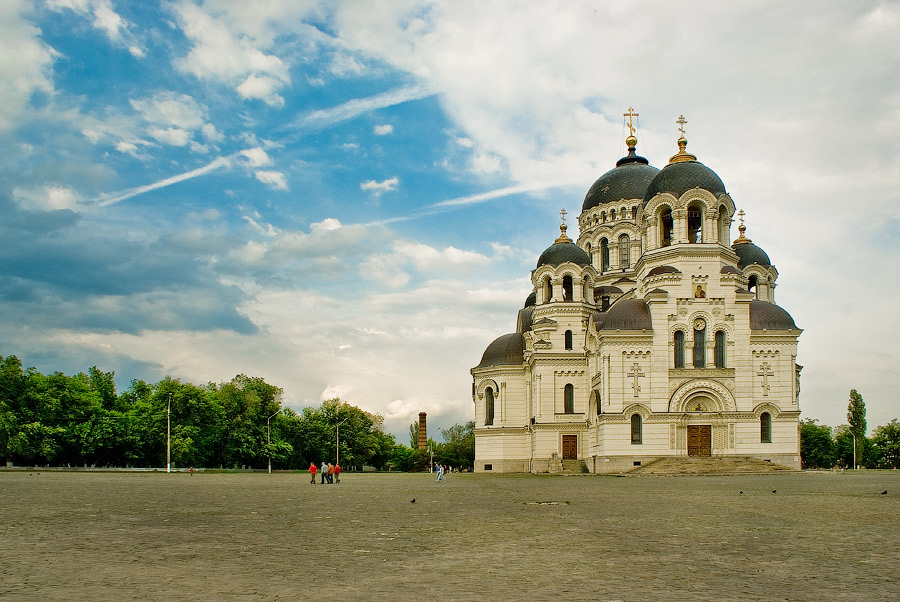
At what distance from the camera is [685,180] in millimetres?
52188

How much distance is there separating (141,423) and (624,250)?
1621 inches

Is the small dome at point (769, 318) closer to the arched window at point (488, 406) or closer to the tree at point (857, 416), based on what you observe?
the arched window at point (488, 406)

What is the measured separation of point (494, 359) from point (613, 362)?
619 inches

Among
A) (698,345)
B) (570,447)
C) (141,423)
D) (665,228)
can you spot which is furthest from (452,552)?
(141,423)

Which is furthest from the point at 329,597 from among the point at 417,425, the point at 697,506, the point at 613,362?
the point at 417,425

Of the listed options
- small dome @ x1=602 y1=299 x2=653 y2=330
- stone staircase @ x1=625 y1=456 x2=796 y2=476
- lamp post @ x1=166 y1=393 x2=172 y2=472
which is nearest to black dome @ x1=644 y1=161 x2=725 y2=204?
small dome @ x1=602 y1=299 x2=653 y2=330

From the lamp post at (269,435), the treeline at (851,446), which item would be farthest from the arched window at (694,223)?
the treeline at (851,446)

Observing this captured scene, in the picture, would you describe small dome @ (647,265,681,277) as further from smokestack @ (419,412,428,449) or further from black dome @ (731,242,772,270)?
smokestack @ (419,412,428,449)

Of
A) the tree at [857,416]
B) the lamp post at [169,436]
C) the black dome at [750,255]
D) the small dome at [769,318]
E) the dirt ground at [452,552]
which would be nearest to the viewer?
the dirt ground at [452,552]

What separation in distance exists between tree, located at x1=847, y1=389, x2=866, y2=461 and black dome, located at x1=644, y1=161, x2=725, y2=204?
184 feet

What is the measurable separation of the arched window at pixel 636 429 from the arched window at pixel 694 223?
11851mm

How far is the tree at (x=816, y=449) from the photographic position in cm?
9425

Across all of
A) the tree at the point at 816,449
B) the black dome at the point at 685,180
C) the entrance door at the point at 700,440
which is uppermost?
the black dome at the point at 685,180

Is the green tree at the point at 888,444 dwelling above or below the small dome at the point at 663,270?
below
